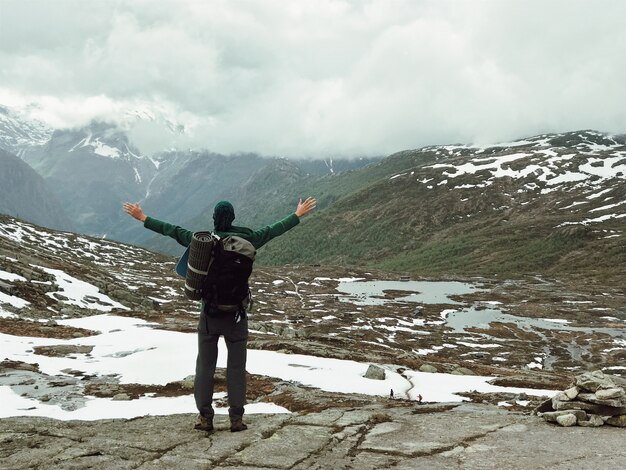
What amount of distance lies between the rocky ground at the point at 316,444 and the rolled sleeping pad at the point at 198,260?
3022mm

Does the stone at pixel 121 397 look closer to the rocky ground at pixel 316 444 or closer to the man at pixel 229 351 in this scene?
the rocky ground at pixel 316 444

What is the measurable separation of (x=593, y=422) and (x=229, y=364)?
323 inches

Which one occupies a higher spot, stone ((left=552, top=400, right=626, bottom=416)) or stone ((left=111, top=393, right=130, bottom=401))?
stone ((left=552, top=400, right=626, bottom=416))

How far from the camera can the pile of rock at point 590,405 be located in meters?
11.2

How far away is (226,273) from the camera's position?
33.0 ft

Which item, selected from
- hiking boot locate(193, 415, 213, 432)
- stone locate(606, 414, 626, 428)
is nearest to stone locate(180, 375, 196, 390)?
hiking boot locate(193, 415, 213, 432)

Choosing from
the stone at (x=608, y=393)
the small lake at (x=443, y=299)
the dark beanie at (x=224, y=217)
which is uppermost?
the dark beanie at (x=224, y=217)

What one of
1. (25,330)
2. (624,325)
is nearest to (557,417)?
(25,330)

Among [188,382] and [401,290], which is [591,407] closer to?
[188,382]

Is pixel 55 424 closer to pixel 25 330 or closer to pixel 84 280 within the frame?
pixel 25 330

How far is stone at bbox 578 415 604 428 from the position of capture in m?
11.1

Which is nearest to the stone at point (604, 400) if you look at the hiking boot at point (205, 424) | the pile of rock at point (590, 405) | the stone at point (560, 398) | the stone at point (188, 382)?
the pile of rock at point (590, 405)

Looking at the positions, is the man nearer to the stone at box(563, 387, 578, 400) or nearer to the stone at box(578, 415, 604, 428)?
the stone at box(578, 415, 604, 428)

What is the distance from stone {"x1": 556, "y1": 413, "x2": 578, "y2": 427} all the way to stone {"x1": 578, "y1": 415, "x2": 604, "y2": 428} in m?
0.15
